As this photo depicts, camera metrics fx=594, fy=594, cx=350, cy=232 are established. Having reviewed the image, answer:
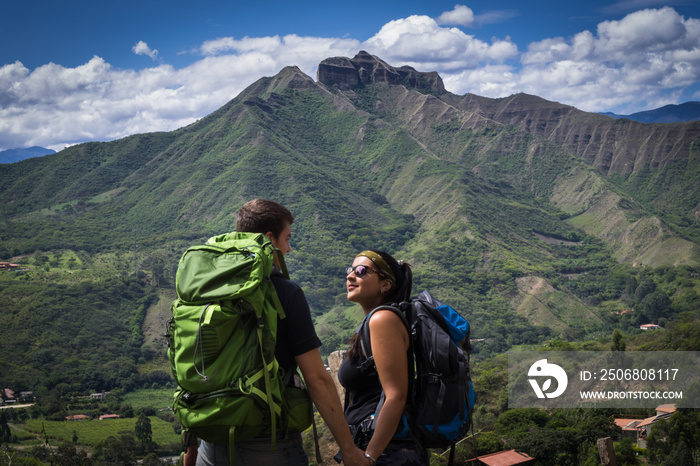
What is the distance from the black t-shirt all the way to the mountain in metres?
54.9

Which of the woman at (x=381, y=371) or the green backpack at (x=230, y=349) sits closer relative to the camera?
the green backpack at (x=230, y=349)

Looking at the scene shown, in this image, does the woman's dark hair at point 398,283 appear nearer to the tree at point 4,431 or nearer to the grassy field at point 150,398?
the tree at point 4,431

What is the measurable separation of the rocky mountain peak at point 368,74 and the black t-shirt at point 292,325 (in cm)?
16157

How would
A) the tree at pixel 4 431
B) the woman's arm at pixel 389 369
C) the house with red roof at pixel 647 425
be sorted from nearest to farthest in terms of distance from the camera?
the woman's arm at pixel 389 369, the house with red roof at pixel 647 425, the tree at pixel 4 431

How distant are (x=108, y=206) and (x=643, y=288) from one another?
85072mm

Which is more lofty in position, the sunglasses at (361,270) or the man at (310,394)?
the sunglasses at (361,270)

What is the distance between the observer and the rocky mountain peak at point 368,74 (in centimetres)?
15962

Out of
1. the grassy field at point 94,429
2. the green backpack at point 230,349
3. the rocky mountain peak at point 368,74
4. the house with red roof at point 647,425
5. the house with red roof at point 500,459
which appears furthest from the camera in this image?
the rocky mountain peak at point 368,74

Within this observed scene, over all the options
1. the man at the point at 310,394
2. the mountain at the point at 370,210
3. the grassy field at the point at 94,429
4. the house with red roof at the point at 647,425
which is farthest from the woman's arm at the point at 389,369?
the mountain at the point at 370,210

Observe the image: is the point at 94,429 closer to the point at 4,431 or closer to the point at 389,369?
the point at 4,431

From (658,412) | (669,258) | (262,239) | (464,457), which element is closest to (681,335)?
(658,412)

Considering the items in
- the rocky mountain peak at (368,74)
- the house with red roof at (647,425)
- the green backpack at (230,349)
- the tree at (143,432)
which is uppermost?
the rocky mountain peak at (368,74)

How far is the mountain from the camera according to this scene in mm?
64625

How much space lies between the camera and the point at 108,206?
10431cm
